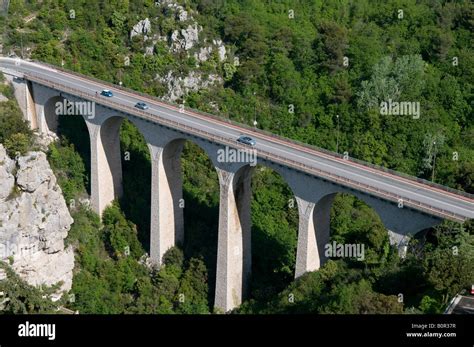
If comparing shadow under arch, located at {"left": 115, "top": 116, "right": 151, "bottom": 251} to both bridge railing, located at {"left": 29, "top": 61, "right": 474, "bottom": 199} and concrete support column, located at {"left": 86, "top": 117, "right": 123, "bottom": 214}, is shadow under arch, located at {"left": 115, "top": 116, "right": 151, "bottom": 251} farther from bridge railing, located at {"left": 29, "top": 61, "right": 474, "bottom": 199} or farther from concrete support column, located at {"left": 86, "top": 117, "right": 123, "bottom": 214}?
bridge railing, located at {"left": 29, "top": 61, "right": 474, "bottom": 199}

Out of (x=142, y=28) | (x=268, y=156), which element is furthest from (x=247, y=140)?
(x=142, y=28)

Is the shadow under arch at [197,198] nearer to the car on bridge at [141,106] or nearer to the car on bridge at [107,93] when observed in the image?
the car on bridge at [141,106]

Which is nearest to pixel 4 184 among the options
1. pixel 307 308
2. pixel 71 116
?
pixel 71 116

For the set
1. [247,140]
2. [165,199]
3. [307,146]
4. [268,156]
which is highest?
[247,140]

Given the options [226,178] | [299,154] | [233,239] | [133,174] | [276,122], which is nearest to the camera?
[299,154]

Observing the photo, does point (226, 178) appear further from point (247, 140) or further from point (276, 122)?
point (276, 122)

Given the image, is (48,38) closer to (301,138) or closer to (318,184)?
(301,138)
